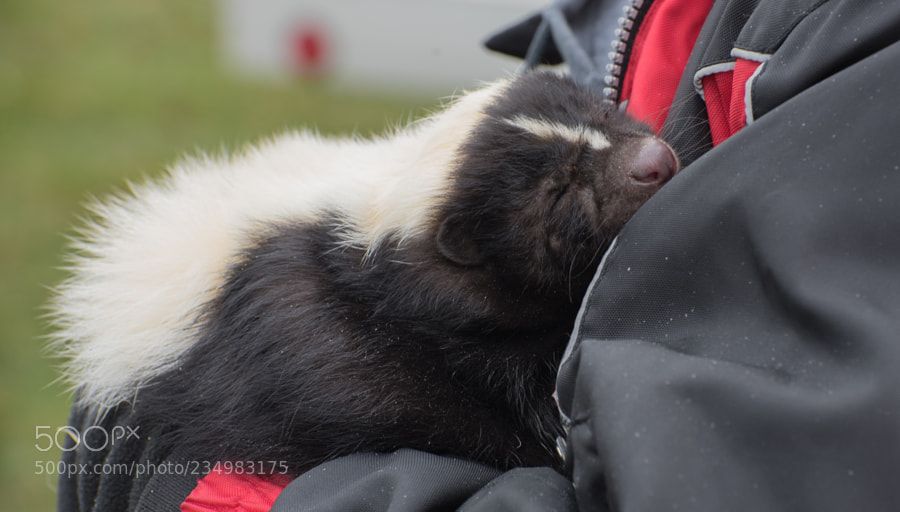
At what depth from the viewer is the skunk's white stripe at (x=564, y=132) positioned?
2.36 meters

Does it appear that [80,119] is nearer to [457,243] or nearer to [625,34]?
[457,243]

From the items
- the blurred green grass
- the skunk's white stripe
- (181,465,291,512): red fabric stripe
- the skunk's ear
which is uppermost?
the skunk's white stripe

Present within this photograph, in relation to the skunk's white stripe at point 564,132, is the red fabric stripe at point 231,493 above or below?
below

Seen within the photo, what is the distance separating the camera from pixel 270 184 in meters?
2.59

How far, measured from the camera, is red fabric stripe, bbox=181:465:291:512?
1885 millimetres

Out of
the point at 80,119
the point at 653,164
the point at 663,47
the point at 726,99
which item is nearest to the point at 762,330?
the point at 726,99

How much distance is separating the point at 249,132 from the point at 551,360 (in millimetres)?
5614

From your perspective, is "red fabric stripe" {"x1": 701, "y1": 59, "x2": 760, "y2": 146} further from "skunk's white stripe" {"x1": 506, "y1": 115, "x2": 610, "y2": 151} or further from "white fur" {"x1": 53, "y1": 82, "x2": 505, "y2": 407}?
"white fur" {"x1": 53, "y1": 82, "x2": 505, "y2": 407}

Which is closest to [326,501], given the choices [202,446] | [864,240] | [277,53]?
[202,446]

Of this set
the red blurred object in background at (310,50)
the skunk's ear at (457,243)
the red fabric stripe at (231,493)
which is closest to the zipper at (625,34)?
the skunk's ear at (457,243)

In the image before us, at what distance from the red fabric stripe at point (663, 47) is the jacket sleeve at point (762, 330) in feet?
2.20

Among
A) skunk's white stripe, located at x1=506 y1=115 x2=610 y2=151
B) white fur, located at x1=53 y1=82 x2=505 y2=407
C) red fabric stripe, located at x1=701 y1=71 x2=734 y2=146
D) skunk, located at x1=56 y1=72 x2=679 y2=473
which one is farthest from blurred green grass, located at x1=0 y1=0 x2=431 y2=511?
red fabric stripe, located at x1=701 y1=71 x2=734 y2=146

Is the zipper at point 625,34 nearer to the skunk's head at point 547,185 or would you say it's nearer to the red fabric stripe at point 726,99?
the skunk's head at point 547,185

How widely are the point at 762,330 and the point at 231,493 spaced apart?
1000mm
